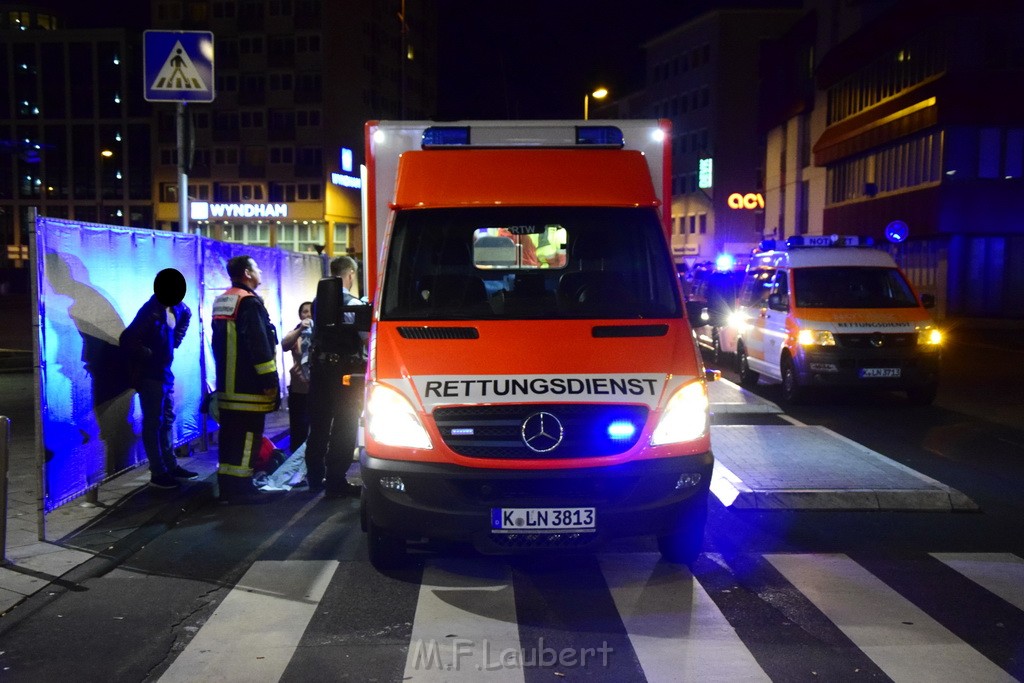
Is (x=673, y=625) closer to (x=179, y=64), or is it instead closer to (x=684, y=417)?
(x=684, y=417)

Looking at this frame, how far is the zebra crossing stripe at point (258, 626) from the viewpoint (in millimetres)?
4648

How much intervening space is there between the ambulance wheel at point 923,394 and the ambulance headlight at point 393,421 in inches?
405

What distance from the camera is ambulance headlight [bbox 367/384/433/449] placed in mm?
5621

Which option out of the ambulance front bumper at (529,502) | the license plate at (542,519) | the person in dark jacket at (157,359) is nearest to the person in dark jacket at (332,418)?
the person in dark jacket at (157,359)

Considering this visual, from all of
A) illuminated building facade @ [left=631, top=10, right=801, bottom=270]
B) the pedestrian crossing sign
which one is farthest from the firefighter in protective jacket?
illuminated building facade @ [left=631, top=10, right=801, bottom=270]

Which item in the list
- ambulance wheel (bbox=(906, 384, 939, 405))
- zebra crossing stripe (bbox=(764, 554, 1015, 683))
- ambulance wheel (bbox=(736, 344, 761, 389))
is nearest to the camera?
zebra crossing stripe (bbox=(764, 554, 1015, 683))

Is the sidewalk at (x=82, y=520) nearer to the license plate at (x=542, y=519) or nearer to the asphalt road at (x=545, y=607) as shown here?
the asphalt road at (x=545, y=607)

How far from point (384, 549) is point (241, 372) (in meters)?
2.50

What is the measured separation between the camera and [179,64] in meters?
9.62

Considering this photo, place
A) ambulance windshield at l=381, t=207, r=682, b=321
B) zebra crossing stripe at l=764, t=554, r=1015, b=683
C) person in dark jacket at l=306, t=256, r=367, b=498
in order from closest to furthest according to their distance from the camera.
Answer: zebra crossing stripe at l=764, t=554, r=1015, b=683, ambulance windshield at l=381, t=207, r=682, b=321, person in dark jacket at l=306, t=256, r=367, b=498

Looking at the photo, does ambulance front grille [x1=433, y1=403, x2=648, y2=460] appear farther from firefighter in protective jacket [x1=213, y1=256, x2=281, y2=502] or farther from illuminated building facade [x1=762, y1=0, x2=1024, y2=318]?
illuminated building facade [x1=762, y1=0, x2=1024, y2=318]

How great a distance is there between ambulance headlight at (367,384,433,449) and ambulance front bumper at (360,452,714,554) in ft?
0.39

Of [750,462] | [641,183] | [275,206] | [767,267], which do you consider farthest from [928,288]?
[275,206]

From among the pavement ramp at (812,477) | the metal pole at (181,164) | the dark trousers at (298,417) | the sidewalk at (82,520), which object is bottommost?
the sidewalk at (82,520)
